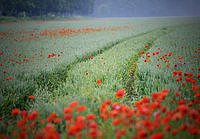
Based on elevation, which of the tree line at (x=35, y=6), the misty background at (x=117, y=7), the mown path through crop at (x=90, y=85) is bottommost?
the mown path through crop at (x=90, y=85)

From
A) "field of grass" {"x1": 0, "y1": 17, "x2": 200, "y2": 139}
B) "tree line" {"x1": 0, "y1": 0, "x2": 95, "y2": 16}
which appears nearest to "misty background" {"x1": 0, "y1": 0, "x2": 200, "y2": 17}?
"tree line" {"x1": 0, "y1": 0, "x2": 95, "y2": 16}

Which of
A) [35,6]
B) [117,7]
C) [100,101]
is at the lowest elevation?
[100,101]

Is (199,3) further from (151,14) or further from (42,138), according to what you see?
(42,138)

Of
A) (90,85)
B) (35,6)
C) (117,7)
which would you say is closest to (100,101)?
(90,85)

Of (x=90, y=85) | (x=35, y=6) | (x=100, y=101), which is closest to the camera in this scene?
(x=100, y=101)

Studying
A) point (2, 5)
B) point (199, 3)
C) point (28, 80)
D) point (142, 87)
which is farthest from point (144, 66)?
point (199, 3)

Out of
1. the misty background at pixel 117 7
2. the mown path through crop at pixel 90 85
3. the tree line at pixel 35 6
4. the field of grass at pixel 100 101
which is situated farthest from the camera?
the misty background at pixel 117 7

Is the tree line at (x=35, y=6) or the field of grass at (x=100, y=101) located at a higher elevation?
the tree line at (x=35, y=6)

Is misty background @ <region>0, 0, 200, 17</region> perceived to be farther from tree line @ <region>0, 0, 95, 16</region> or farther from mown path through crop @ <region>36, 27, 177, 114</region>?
mown path through crop @ <region>36, 27, 177, 114</region>

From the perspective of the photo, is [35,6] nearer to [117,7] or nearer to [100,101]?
[100,101]

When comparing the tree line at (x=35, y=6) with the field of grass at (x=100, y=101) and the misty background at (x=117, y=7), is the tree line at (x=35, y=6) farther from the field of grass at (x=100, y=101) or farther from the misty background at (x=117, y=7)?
the field of grass at (x=100, y=101)

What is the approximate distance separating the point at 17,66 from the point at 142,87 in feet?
14.8

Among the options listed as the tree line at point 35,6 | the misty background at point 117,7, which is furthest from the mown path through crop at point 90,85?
the misty background at point 117,7

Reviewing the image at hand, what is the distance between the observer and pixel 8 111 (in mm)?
4461
